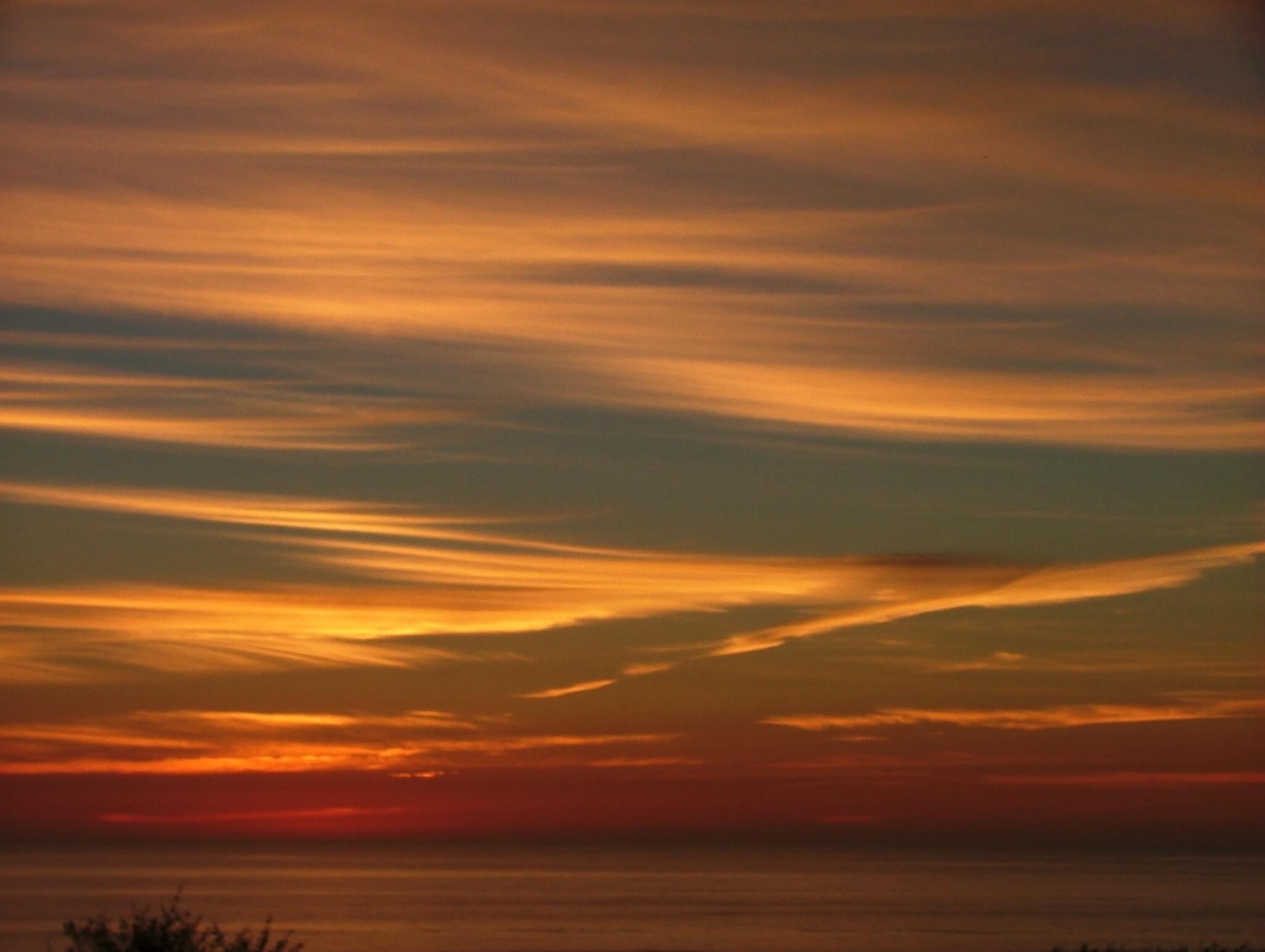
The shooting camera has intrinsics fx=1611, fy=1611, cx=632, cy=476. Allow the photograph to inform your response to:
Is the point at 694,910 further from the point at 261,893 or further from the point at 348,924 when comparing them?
the point at 261,893

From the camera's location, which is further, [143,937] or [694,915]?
[694,915]

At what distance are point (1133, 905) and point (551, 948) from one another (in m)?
71.9

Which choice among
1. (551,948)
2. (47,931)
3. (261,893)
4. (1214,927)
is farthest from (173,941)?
(261,893)

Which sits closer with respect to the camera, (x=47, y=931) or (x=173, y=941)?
(x=173, y=941)

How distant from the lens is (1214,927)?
12406cm

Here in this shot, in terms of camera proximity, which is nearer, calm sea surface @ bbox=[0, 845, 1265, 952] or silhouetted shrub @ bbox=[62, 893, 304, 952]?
silhouetted shrub @ bbox=[62, 893, 304, 952]

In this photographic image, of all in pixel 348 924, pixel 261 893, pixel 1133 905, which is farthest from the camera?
pixel 261 893

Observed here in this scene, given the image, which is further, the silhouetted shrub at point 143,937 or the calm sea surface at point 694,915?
the calm sea surface at point 694,915

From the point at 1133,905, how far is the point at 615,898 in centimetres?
5086

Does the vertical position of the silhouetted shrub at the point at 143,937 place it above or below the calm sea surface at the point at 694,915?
below

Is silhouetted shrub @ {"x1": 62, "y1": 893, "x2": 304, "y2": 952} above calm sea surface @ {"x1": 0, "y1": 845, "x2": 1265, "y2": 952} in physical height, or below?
below

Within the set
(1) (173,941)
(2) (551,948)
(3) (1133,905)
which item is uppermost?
(3) (1133,905)

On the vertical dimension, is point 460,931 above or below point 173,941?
above

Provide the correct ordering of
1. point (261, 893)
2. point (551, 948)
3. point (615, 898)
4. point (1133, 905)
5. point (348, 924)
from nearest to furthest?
point (551, 948), point (348, 924), point (1133, 905), point (615, 898), point (261, 893)
